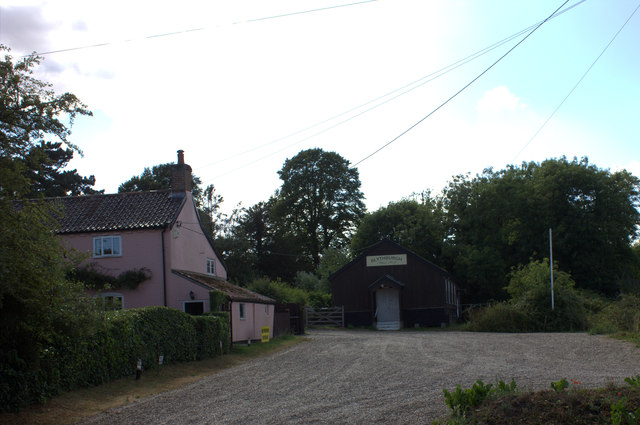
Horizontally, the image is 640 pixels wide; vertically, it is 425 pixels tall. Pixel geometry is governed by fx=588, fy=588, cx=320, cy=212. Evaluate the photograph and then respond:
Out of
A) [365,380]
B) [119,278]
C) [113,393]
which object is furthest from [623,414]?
[119,278]

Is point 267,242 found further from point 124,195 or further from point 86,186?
point 124,195

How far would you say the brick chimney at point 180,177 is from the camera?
99.1 ft

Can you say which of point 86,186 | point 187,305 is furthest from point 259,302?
point 86,186

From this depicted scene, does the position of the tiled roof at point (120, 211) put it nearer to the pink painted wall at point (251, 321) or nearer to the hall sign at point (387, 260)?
the pink painted wall at point (251, 321)

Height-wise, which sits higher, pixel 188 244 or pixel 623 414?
pixel 188 244

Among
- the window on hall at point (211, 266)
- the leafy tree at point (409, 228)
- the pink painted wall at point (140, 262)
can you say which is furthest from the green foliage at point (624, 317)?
the leafy tree at point (409, 228)

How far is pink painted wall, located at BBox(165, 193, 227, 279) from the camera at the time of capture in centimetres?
2789

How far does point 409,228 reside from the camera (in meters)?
51.5

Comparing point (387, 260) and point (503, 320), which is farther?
point (387, 260)

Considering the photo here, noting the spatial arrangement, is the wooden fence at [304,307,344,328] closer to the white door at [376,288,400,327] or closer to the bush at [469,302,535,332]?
the white door at [376,288,400,327]

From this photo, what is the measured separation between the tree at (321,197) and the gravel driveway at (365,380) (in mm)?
36841

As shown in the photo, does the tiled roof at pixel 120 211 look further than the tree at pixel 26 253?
Yes

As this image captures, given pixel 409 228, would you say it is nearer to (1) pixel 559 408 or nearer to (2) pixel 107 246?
(2) pixel 107 246

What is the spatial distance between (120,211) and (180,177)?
3445 mm
